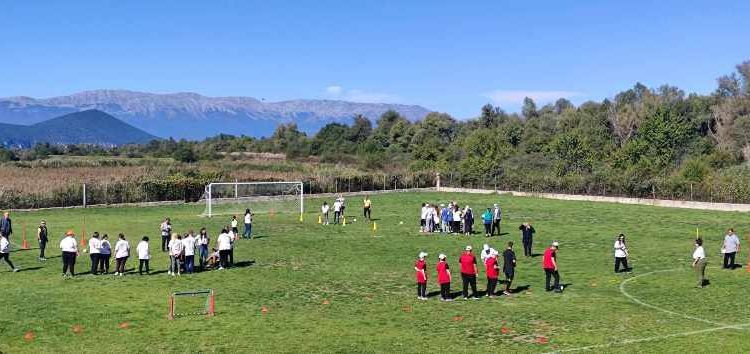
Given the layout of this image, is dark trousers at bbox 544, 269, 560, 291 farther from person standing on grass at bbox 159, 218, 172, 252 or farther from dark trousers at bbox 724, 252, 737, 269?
person standing on grass at bbox 159, 218, 172, 252

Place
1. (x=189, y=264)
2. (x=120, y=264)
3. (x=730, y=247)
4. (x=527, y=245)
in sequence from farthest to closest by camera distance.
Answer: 1. (x=527, y=245)
2. (x=730, y=247)
3. (x=189, y=264)
4. (x=120, y=264)

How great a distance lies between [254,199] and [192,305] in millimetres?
39724

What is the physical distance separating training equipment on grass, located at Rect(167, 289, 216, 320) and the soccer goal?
88.3 feet

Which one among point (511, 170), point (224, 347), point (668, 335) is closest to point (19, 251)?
point (224, 347)

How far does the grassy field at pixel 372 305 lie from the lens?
18500mm

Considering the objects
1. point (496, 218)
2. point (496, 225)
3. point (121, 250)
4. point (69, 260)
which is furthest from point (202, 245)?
point (496, 225)

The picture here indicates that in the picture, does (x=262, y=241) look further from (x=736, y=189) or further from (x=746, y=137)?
(x=746, y=137)

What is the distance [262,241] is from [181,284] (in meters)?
12.0

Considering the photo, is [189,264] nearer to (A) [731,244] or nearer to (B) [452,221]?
(B) [452,221]

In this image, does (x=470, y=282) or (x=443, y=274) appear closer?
(x=443, y=274)

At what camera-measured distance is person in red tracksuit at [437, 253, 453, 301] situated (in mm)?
23094

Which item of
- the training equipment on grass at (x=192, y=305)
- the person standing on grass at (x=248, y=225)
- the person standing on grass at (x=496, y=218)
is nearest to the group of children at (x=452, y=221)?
the person standing on grass at (x=496, y=218)

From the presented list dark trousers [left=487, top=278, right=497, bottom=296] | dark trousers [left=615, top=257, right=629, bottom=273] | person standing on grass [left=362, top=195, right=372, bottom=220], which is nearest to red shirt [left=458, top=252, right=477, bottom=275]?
dark trousers [left=487, top=278, right=497, bottom=296]

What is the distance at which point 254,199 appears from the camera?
6194 centimetres
